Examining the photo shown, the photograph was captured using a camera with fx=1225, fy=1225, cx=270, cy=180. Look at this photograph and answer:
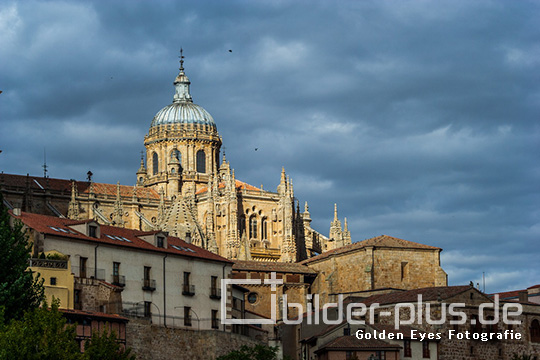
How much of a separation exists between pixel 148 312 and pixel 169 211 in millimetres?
44912

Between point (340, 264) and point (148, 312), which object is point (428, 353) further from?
point (340, 264)

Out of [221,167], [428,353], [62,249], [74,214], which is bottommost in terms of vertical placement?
[428,353]

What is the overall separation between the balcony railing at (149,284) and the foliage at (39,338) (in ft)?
46.1

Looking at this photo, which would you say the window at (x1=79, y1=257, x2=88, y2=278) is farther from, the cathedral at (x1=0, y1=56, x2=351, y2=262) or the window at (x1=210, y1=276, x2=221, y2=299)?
the cathedral at (x1=0, y1=56, x2=351, y2=262)

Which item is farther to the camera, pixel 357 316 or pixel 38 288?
pixel 357 316

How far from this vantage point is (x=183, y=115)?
467ft

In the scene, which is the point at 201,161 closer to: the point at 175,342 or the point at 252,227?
the point at 252,227

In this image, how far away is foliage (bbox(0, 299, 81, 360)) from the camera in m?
58.3

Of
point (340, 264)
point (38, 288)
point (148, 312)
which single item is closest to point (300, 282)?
point (340, 264)

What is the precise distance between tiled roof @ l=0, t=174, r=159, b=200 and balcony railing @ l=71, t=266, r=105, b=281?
47.8m

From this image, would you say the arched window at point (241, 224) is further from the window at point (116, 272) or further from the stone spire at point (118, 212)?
the window at point (116, 272)

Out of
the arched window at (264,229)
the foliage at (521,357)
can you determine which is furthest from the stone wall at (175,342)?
the arched window at (264,229)

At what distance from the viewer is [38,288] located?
64688 millimetres

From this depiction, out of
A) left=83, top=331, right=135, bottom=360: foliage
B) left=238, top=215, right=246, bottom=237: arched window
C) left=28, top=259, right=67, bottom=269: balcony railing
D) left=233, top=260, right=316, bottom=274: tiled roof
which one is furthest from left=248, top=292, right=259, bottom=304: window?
left=83, top=331, right=135, bottom=360: foliage
